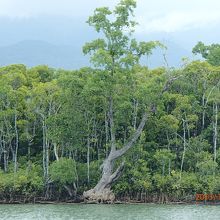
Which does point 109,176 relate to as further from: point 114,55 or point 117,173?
point 114,55

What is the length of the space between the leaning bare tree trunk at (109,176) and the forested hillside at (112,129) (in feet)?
0.19

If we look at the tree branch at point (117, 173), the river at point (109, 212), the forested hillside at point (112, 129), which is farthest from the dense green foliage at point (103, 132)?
the river at point (109, 212)

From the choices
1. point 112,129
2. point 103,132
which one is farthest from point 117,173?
point 103,132

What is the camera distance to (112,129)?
29000 millimetres

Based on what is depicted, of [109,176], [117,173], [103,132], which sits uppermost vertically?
[103,132]

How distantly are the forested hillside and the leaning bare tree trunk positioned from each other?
0.19 ft

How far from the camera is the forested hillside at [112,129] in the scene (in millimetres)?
28391

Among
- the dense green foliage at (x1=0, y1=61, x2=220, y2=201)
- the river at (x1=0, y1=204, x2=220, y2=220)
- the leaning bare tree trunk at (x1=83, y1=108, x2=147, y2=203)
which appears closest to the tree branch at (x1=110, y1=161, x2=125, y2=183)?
the leaning bare tree trunk at (x1=83, y1=108, x2=147, y2=203)

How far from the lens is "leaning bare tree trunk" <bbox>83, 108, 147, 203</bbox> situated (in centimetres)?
2803

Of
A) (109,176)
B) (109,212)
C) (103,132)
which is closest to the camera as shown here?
(109,212)

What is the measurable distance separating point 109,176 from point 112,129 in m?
2.59

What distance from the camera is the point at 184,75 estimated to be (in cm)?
3133

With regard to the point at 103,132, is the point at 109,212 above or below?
below

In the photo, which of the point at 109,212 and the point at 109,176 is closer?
the point at 109,212
